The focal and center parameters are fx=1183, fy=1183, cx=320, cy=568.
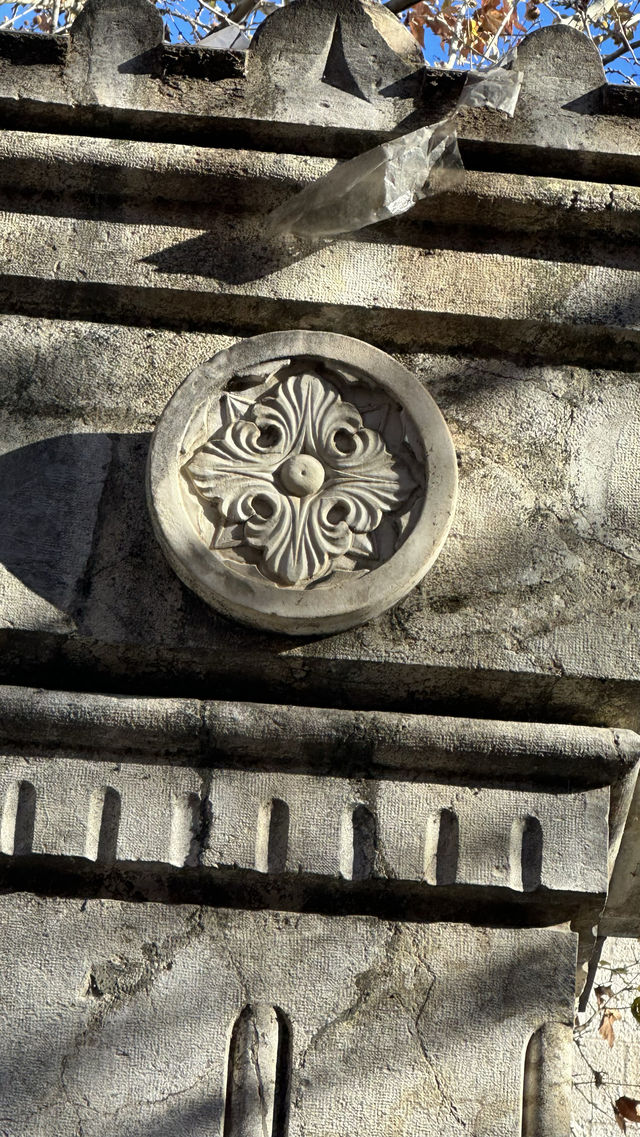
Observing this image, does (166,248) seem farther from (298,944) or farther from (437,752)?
(298,944)

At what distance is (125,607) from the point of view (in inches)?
92.6

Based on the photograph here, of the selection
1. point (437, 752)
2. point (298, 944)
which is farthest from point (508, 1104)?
point (437, 752)

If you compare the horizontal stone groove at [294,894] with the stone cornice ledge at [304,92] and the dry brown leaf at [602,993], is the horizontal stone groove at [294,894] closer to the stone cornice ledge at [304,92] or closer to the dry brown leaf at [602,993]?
the stone cornice ledge at [304,92]

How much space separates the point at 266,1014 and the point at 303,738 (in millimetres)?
509

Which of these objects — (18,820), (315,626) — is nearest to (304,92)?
(315,626)

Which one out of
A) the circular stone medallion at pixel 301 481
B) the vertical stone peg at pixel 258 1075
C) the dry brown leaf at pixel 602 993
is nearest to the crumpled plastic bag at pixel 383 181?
the circular stone medallion at pixel 301 481

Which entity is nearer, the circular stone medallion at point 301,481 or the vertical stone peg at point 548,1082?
the vertical stone peg at point 548,1082

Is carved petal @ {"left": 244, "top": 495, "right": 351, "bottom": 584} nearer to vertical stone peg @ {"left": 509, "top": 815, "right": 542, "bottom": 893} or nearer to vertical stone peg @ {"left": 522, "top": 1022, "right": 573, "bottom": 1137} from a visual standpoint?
vertical stone peg @ {"left": 509, "top": 815, "right": 542, "bottom": 893}

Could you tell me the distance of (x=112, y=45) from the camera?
8.82 feet

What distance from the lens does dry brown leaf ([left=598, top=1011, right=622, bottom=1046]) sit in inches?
193

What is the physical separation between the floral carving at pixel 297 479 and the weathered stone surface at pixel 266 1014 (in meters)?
0.71

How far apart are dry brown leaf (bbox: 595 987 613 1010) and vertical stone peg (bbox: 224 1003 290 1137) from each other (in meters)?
3.17

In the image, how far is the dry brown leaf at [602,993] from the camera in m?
5.00

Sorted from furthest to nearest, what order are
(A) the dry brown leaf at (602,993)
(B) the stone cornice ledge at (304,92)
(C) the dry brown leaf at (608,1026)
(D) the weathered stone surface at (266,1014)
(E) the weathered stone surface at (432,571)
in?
(A) the dry brown leaf at (602,993)
(C) the dry brown leaf at (608,1026)
(B) the stone cornice ledge at (304,92)
(E) the weathered stone surface at (432,571)
(D) the weathered stone surface at (266,1014)
